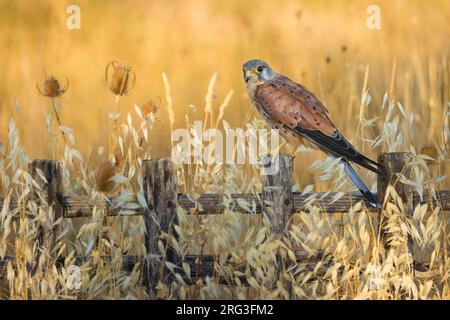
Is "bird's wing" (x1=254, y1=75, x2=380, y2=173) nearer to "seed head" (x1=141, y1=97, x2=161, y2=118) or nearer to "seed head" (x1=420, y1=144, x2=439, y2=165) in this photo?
"seed head" (x1=420, y1=144, x2=439, y2=165)

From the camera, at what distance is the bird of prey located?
15.2ft

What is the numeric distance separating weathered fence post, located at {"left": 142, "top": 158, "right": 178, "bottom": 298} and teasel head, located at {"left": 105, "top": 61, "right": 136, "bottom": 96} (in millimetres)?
478

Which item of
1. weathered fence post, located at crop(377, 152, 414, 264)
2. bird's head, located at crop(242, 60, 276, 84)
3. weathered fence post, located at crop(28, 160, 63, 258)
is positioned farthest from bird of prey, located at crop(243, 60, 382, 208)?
weathered fence post, located at crop(28, 160, 63, 258)

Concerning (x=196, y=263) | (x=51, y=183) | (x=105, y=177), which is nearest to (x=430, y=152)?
(x=196, y=263)

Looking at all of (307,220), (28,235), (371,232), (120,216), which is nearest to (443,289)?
(371,232)

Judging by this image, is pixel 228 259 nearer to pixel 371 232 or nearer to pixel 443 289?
pixel 371 232

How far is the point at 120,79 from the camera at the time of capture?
4.27 metres

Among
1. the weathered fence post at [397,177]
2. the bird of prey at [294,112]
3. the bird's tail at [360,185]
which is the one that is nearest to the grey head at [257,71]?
the bird of prey at [294,112]

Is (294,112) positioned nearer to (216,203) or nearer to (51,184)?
(216,203)

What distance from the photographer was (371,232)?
13.6 ft

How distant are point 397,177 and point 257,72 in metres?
1.49

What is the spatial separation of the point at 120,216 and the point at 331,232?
1.19 metres

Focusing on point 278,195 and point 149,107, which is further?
point 149,107

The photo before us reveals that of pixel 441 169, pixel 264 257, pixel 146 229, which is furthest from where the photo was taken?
pixel 441 169
